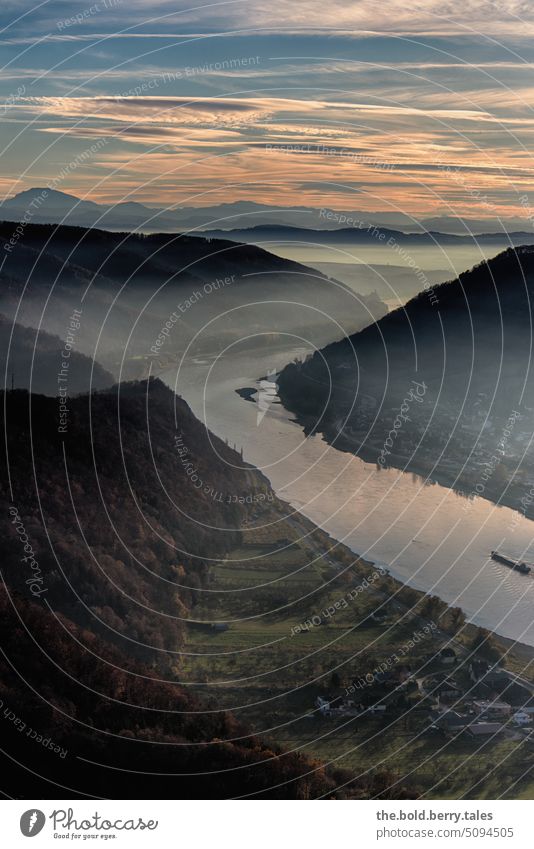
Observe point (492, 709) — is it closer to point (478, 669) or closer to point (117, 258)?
point (478, 669)

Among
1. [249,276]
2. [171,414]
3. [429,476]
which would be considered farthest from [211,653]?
[249,276]

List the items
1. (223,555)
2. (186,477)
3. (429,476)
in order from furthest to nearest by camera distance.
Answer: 1. (429,476)
2. (186,477)
3. (223,555)

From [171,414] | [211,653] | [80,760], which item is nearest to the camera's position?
[80,760]

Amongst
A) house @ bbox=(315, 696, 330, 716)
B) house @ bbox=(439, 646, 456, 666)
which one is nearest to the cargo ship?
house @ bbox=(439, 646, 456, 666)

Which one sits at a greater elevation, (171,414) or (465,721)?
(171,414)

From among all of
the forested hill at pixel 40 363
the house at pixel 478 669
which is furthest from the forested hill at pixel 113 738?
the forested hill at pixel 40 363

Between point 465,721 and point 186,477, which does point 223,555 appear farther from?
point 465,721

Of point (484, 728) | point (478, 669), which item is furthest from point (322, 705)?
point (478, 669)
